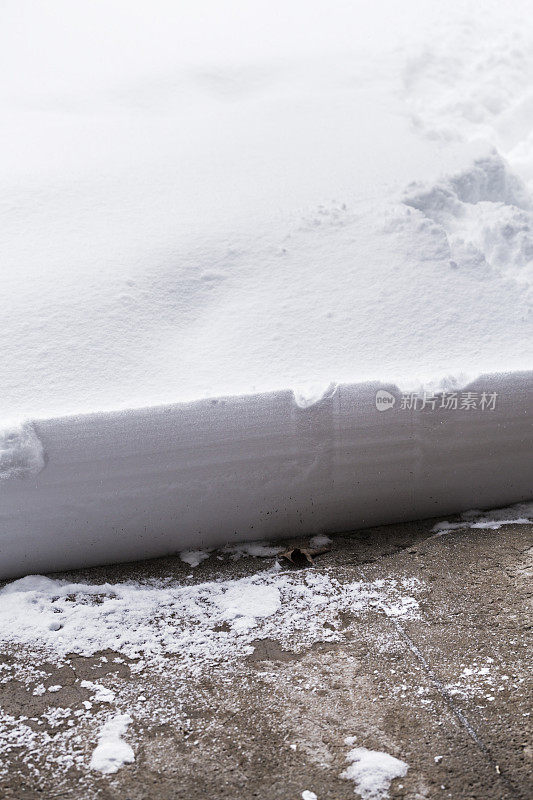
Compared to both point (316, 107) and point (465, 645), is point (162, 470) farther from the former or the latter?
point (316, 107)

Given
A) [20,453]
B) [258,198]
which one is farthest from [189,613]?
[258,198]

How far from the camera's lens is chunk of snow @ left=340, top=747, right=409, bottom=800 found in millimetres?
1111

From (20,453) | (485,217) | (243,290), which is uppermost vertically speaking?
(485,217)

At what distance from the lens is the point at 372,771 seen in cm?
114

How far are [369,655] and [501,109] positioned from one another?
2111mm

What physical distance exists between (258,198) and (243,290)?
1.23ft

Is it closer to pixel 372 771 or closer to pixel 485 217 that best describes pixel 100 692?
pixel 372 771

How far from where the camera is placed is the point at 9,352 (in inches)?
67.6

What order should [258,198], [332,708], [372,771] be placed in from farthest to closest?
[258,198], [332,708], [372,771]

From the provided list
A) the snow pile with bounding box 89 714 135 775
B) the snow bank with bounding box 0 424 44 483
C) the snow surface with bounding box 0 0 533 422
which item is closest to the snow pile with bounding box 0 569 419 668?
the snow pile with bounding box 89 714 135 775

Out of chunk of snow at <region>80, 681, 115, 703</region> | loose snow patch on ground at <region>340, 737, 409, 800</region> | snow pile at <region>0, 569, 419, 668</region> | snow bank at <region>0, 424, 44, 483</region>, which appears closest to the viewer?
loose snow patch on ground at <region>340, 737, 409, 800</region>

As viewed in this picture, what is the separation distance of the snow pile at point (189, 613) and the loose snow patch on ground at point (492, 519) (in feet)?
0.98

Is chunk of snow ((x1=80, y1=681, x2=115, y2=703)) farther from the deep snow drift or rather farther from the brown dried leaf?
the brown dried leaf

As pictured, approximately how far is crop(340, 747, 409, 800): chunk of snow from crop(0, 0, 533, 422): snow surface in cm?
78
